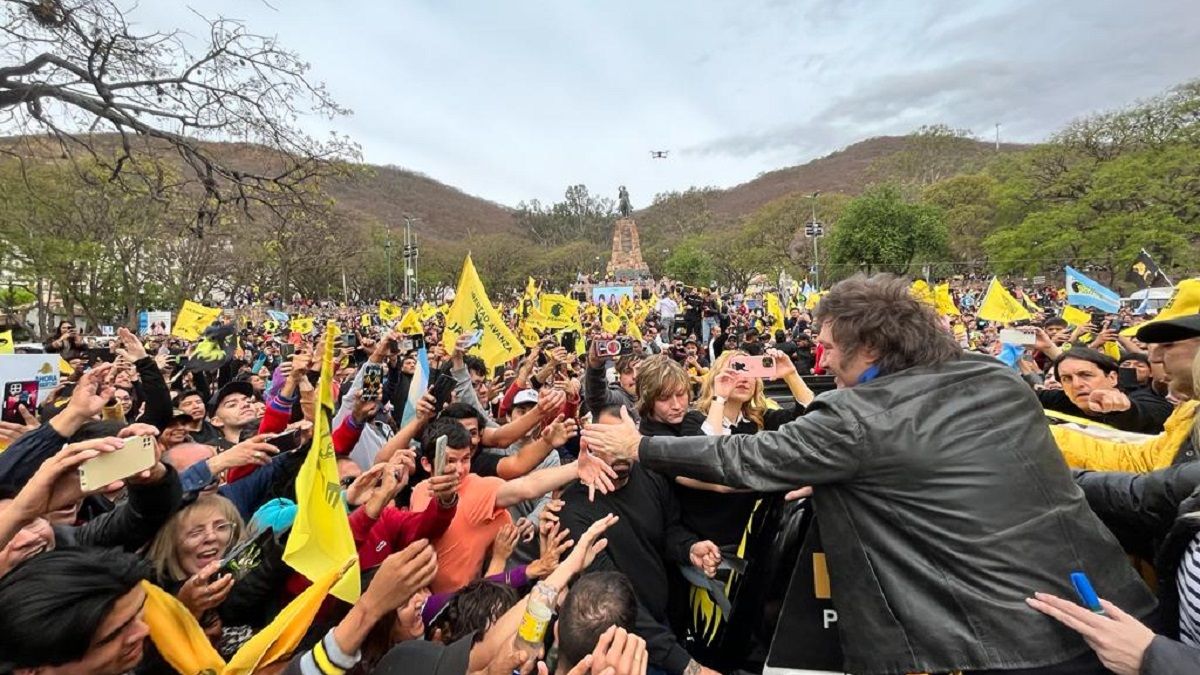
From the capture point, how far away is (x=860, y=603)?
1.95 metres

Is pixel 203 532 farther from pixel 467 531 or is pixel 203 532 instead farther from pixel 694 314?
pixel 694 314

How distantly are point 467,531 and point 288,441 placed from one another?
116cm

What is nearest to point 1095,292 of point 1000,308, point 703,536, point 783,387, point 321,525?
point 1000,308

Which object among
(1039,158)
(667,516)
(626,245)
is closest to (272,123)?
(667,516)

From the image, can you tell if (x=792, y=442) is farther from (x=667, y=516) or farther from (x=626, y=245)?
(x=626, y=245)

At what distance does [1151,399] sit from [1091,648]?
2.92 meters

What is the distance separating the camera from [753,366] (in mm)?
3309

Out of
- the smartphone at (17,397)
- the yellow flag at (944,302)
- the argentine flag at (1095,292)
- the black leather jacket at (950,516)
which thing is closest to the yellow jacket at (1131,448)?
the black leather jacket at (950,516)

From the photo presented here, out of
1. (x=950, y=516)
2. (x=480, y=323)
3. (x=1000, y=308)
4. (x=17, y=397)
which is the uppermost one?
(x=17, y=397)

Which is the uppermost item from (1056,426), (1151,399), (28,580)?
(28,580)

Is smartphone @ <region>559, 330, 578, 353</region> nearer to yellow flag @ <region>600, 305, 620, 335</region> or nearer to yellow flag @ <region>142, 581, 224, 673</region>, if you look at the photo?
yellow flag @ <region>600, 305, 620, 335</region>

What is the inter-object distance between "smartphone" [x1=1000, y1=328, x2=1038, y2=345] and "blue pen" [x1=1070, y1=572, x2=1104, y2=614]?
167 inches

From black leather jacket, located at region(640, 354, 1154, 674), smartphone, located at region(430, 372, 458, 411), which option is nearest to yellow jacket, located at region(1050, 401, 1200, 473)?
black leather jacket, located at region(640, 354, 1154, 674)

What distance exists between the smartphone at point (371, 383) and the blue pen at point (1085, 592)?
3473 millimetres
